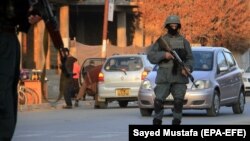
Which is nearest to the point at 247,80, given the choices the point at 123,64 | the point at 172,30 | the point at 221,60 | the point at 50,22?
the point at 123,64

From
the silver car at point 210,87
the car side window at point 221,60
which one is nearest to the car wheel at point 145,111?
the silver car at point 210,87

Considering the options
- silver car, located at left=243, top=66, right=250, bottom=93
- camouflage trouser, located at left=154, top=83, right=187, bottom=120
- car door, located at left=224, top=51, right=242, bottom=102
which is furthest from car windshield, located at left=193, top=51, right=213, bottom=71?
silver car, located at left=243, top=66, right=250, bottom=93

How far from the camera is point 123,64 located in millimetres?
24922

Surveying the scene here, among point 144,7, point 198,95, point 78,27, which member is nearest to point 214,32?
point 144,7

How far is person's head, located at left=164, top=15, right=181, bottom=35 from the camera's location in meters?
11.7

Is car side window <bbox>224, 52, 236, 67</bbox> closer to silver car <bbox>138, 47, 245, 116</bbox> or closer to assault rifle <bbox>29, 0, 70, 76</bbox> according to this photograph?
silver car <bbox>138, 47, 245, 116</bbox>

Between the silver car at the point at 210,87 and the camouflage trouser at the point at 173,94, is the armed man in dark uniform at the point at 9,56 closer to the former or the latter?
the camouflage trouser at the point at 173,94

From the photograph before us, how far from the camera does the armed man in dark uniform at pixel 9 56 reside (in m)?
4.77

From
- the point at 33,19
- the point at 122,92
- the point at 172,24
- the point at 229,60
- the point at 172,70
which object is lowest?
the point at 122,92

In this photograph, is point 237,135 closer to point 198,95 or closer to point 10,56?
point 10,56

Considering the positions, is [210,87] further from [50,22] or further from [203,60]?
[50,22]

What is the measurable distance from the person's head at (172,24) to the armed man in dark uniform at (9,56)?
687 centimetres

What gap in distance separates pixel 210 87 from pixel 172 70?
22.4ft

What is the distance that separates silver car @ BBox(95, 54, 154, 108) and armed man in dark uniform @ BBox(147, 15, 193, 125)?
12.0 meters
